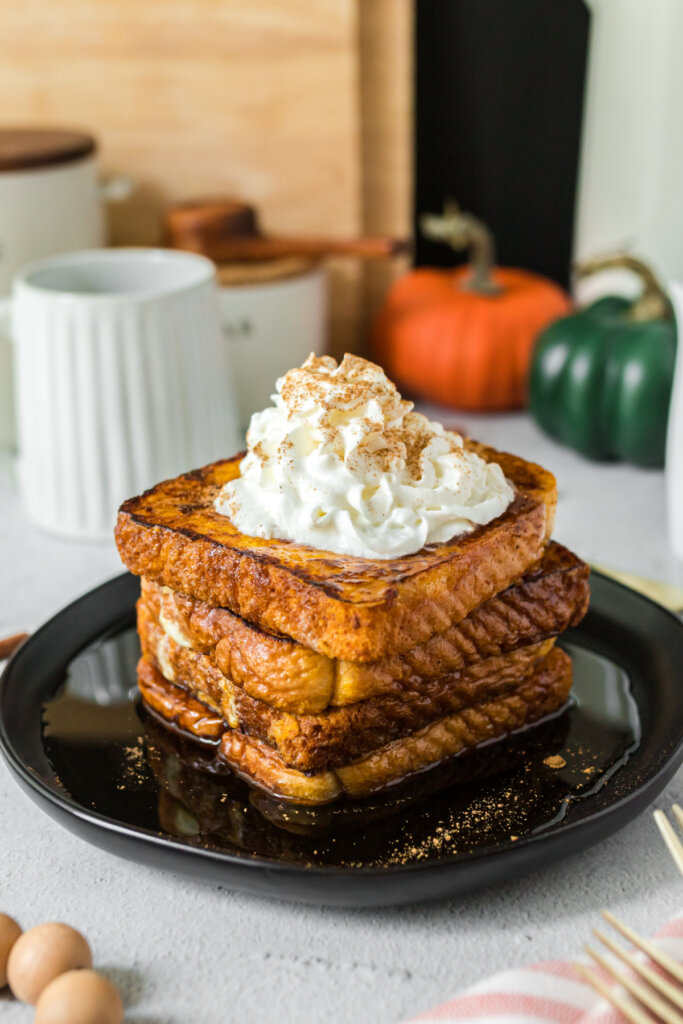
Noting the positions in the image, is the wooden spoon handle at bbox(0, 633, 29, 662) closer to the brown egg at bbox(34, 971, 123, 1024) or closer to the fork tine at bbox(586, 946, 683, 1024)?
the brown egg at bbox(34, 971, 123, 1024)

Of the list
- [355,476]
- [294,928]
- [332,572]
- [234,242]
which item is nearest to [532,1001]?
[294,928]

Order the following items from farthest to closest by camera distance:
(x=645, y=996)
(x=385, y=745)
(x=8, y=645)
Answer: (x=8, y=645) → (x=385, y=745) → (x=645, y=996)

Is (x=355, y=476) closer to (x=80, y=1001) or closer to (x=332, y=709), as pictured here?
(x=332, y=709)

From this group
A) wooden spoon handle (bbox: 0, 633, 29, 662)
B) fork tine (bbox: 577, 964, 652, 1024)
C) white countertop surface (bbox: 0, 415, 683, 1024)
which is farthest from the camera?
wooden spoon handle (bbox: 0, 633, 29, 662)

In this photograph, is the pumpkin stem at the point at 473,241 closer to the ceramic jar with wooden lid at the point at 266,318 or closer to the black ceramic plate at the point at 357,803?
the ceramic jar with wooden lid at the point at 266,318

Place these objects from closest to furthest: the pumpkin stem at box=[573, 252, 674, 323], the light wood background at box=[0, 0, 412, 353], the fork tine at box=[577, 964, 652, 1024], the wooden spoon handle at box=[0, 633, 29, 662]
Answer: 1. the fork tine at box=[577, 964, 652, 1024]
2. the wooden spoon handle at box=[0, 633, 29, 662]
3. the pumpkin stem at box=[573, 252, 674, 323]
4. the light wood background at box=[0, 0, 412, 353]

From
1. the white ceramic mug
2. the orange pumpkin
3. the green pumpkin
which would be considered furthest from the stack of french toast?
the orange pumpkin

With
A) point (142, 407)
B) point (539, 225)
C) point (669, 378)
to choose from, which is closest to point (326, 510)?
point (142, 407)
